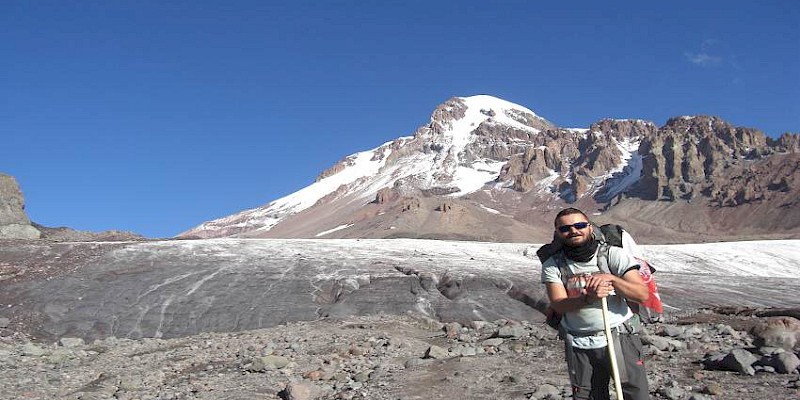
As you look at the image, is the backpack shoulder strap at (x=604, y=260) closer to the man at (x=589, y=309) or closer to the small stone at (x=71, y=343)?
the man at (x=589, y=309)

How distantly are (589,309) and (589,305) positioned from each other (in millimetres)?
48

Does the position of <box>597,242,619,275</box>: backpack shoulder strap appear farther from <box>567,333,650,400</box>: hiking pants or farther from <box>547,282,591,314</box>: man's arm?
<box>567,333,650,400</box>: hiking pants

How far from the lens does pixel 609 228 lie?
5840mm

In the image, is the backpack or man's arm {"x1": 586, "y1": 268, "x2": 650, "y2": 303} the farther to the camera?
the backpack

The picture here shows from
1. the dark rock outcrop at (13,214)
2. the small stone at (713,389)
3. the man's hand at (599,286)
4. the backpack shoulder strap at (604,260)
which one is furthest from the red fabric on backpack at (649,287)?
the dark rock outcrop at (13,214)

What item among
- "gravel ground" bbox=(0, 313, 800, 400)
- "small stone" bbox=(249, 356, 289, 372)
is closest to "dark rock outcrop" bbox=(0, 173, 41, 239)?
"gravel ground" bbox=(0, 313, 800, 400)

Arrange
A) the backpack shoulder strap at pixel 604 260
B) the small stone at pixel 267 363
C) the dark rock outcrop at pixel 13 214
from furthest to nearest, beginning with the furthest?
the dark rock outcrop at pixel 13 214
the small stone at pixel 267 363
the backpack shoulder strap at pixel 604 260

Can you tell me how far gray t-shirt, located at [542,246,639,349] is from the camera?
574cm

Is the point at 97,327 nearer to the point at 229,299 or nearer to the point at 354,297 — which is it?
the point at 229,299

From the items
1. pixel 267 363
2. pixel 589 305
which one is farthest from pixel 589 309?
pixel 267 363

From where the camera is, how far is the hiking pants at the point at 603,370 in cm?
588

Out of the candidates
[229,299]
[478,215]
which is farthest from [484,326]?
[478,215]

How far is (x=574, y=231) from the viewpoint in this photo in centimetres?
574

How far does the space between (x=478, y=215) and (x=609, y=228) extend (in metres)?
178
